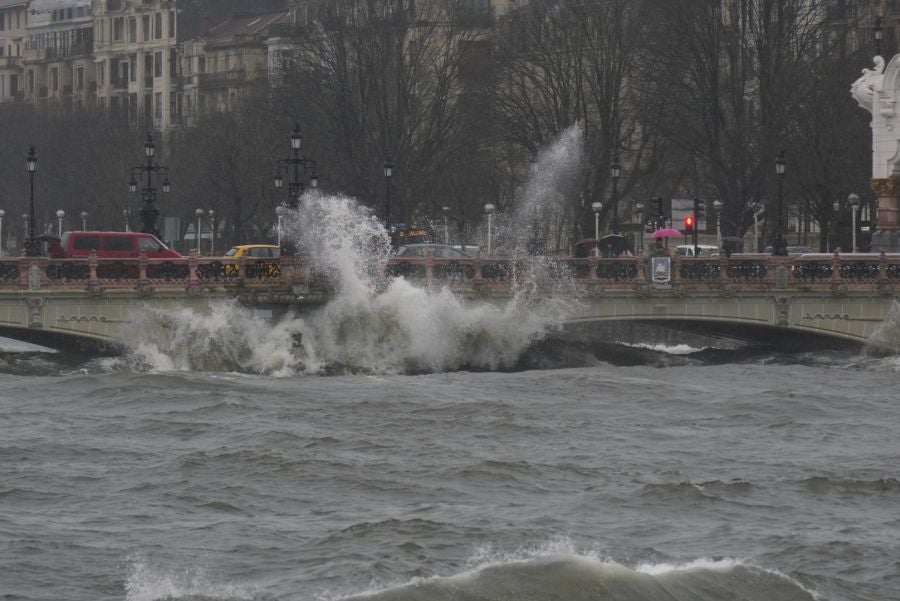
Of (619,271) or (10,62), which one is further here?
(10,62)

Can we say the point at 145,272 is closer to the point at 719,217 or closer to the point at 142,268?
the point at 142,268

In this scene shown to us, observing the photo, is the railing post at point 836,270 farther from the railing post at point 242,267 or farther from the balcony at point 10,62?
the balcony at point 10,62

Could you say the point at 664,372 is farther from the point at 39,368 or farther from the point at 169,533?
the point at 169,533

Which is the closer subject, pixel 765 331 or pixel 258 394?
pixel 258 394

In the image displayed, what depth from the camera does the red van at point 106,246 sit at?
63.9 metres

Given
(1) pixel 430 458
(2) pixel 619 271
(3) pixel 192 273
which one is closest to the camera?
(1) pixel 430 458

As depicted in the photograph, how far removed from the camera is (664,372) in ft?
194

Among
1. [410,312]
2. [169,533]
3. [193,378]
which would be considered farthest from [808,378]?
[169,533]

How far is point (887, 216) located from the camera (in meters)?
68.5

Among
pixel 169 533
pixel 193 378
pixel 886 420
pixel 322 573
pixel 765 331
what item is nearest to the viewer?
pixel 322 573

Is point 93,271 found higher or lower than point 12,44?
lower

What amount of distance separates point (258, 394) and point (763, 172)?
111ft

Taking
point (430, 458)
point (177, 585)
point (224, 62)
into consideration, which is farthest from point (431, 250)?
point (224, 62)

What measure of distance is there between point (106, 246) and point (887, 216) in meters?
20.5
